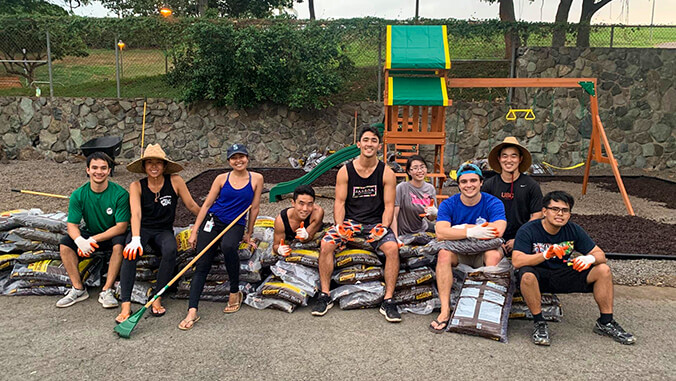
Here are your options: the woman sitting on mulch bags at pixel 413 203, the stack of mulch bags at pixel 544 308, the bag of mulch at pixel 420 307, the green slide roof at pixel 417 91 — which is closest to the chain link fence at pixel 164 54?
the green slide roof at pixel 417 91

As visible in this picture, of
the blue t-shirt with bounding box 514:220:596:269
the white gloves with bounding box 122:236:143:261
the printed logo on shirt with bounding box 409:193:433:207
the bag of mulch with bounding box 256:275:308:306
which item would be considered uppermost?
the printed logo on shirt with bounding box 409:193:433:207

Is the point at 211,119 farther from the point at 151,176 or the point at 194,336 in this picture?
the point at 194,336

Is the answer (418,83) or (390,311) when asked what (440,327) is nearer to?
(390,311)

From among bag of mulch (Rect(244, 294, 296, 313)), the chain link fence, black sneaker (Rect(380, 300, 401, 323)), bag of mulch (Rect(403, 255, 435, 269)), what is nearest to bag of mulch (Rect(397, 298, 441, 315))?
black sneaker (Rect(380, 300, 401, 323))

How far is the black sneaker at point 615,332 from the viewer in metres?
3.74

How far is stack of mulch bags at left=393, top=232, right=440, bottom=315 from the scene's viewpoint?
4336 mm

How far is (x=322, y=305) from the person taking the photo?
4324 mm

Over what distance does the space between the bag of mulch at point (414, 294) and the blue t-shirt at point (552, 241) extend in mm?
769

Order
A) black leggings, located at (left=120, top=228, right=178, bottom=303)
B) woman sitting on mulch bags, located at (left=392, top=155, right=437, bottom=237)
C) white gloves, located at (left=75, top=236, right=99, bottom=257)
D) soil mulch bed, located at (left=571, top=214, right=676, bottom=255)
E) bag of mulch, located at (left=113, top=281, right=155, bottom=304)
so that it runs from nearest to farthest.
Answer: black leggings, located at (left=120, top=228, right=178, bottom=303) → white gloves, located at (left=75, top=236, right=99, bottom=257) → bag of mulch, located at (left=113, top=281, right=155, bottom=304) → woman sitting on mulch bags, located at (left=392, top=155, right=437, bottom=237) → soil mulch bed, located at (left=571, top=214, right=676, bottom=255)

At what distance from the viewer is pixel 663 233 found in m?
6.38

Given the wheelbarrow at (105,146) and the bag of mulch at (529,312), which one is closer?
the bag of mulch at (529,312)

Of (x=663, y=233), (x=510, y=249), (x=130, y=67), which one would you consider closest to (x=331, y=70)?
(x=130, y=67)

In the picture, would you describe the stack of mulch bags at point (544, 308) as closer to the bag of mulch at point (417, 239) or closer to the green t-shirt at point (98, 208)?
the bag of mulch at point (417, 239)

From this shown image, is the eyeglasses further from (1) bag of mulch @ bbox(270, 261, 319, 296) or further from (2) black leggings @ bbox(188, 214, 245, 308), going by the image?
(2) black leggings @ bbox(188, 214, 245, 308)
